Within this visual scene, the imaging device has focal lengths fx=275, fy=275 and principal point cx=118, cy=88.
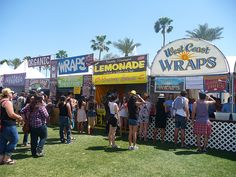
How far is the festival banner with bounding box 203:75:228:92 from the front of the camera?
10274 mm

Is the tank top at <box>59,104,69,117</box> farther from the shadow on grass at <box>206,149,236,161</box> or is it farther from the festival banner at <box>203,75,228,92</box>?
the festival banner at <box>203,75,228,92</box>

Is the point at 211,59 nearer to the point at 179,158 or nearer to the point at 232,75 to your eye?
the point at 232,75

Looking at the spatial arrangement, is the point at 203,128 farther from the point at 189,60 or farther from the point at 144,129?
the point at 189,60

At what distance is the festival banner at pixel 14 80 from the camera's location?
69.0 ft

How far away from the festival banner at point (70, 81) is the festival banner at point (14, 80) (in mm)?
4771

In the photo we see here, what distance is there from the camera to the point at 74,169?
6375 mm

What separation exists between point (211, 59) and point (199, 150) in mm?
3856

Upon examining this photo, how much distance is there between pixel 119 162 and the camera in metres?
7.04

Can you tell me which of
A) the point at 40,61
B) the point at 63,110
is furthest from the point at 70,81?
the point at 63,110

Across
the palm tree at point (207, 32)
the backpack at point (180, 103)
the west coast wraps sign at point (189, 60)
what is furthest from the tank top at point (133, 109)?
the palm tree at point (207, 32)

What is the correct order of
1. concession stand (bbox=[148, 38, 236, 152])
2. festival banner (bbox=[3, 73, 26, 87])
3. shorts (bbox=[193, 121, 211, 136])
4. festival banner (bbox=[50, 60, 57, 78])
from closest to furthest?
shorts (bbox=[193, 121, 211, 136]), concession stand (bbox=[148, 38, 236, 152]), festival banner (bbox=[50, 60, 57, 78]), festival banner (bbox=[3, 73, 26, 87])

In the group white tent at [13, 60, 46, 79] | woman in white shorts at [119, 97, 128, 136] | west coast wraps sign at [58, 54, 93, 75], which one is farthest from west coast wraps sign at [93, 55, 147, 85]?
white tent at [13, 60, 46, 79]

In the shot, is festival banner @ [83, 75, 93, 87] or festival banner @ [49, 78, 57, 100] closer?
festival banner @ [83, 75, 93, 87]

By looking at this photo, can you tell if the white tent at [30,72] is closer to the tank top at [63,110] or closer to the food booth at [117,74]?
the food booth at [117,74]
